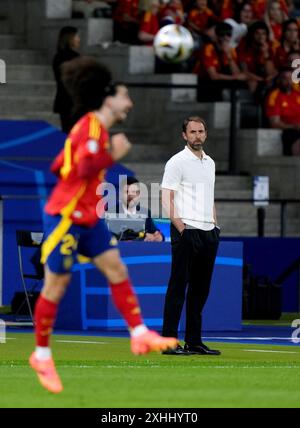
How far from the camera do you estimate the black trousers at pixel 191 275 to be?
14289 mm

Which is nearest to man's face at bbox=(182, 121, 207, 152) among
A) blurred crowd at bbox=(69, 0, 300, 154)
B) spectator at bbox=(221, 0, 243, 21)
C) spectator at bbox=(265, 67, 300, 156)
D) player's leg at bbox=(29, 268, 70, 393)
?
player's leg at bbox=(29, 268, 70, 393)

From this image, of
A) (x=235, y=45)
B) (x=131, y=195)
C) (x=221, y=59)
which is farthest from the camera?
(x=235, y=45)

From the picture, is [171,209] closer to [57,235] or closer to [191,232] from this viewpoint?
[191,232]

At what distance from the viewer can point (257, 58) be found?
25.4 metres

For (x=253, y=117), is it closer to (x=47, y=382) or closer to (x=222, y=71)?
(x=222, y=71)

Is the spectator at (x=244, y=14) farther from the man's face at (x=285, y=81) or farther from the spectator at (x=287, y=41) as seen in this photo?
the man's face at (x=285, y=81)

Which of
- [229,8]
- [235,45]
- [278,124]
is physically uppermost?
[229,8]

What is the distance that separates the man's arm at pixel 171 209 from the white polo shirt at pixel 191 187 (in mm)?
50

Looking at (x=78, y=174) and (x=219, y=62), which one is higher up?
(x=219, y=62)

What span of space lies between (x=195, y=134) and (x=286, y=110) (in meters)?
10.5

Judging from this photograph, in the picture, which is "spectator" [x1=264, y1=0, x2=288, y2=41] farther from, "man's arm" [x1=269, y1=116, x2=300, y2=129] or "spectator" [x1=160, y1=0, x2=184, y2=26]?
"man's arm" [x1=269, y1=116, x2=300, y2=129]

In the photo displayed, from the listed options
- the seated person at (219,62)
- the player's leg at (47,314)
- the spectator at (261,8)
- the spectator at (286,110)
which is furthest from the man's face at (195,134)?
the spectator at (261,8)

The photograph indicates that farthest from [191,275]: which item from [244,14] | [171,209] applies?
[244,14]

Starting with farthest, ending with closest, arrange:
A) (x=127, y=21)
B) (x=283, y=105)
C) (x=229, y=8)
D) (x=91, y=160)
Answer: (x=229, y=8) < (x=127, y=21) < (x=283, y=105) < (x=91, y=160)
